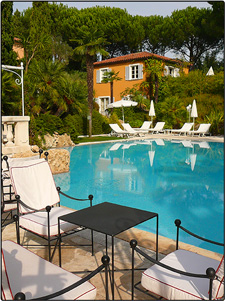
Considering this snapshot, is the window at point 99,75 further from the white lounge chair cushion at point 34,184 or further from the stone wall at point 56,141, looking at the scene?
the white lounge chair cushion at point 34,184

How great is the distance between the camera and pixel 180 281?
233cm

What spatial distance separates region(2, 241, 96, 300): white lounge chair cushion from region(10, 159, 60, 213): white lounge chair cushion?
5.27 feet

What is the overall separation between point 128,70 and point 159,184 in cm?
2261

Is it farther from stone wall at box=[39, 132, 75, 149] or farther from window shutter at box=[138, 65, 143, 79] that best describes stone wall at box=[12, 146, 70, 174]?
window shutter at box=[138, 65, 143, 79]

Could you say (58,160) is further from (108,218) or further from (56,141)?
(108,218)

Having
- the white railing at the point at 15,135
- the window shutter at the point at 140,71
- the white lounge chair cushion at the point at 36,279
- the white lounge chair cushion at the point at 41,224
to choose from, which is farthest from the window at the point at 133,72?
the white lounge chair cushion at the point at 36,279

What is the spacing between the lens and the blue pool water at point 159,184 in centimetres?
604

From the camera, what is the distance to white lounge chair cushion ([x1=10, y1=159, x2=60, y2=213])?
427cm

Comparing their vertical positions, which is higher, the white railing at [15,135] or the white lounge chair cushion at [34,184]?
the white railing at [15,135]

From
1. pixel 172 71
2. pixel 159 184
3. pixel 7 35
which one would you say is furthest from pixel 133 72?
pixel 159 184

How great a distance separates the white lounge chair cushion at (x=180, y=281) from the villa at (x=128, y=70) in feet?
Answer: 88.8

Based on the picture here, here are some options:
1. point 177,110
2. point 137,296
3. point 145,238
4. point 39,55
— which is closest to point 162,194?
point 145,238

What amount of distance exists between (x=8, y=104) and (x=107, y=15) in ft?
82.6

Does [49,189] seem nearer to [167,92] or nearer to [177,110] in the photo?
[177,110]
